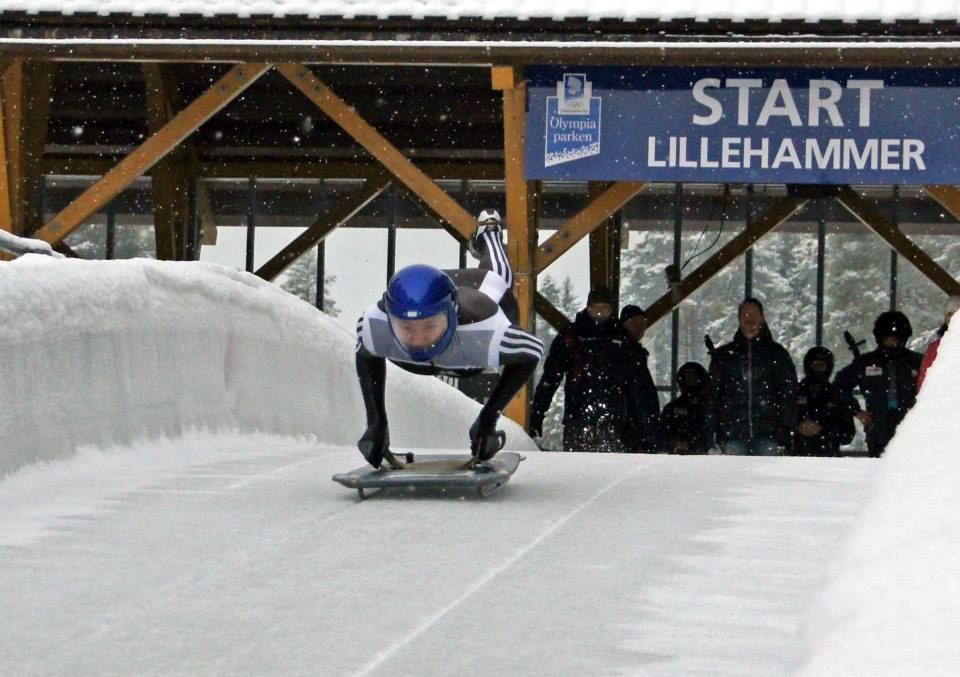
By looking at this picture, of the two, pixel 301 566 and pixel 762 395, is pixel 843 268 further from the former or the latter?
pixel 301 566

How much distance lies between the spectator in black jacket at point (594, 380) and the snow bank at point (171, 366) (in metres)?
0.46

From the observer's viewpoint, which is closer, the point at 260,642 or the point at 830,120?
the point at 260,642

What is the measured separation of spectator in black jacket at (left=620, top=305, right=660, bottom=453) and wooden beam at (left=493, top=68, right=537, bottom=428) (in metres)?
1.54

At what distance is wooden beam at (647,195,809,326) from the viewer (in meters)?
16.1

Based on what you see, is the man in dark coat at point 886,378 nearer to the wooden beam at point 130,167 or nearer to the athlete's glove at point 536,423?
the athlete's glove at point 536,423

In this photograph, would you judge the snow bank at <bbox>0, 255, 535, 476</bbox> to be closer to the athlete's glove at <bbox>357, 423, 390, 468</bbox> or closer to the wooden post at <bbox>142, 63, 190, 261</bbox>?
the athlete's glove at <bbox>357, 423, 390, 468</bbox>

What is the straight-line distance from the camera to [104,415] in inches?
280

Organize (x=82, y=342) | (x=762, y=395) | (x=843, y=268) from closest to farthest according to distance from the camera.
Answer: (x=82, y=342) < (x=762, y=395) < (x=843, y=268)

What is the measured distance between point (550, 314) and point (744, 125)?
15.3ft

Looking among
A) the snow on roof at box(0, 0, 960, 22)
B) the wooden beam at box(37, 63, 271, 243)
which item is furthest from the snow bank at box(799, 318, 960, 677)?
the wooden beam at box(37, 63, 271, 243)

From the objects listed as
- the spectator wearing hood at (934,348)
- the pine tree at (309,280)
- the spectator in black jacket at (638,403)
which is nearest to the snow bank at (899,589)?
the spectator wearing hood at (934,348)

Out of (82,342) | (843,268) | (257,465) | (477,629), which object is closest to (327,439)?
(257,465)

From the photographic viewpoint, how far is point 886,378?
36.0 ft

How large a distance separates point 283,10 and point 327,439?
3712 millimetres
